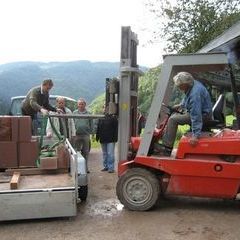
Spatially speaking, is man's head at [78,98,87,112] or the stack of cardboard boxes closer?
the stack of cardboard boxes

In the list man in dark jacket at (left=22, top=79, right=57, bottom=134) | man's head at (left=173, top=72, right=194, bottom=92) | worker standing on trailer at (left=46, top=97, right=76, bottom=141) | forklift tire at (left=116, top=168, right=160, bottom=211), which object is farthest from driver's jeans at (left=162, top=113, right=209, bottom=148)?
man in dark jacket at (left=22, top=79, right=57, bottom=134)

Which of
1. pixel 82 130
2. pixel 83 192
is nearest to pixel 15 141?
pixel 83 192

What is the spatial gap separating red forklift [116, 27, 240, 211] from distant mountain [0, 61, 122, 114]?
909 cm

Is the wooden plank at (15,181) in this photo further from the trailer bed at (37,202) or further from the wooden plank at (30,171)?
the wooden plank at (30,171)

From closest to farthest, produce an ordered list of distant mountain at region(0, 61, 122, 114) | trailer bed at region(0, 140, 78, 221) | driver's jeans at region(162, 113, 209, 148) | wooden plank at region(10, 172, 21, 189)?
trailer bed at region(0, 140, 78, 221) → wooden plank at region(10, 172, 21, 189) → driver's jeans at region(162, 113, 209, 148) → distant mountain at region(0, 61, 122, 114)

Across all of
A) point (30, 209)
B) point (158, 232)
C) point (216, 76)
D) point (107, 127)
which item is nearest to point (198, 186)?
point (158, 232)

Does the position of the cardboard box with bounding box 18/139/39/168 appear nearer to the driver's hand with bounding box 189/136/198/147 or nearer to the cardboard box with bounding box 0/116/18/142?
the cardboard box with bounding box 0/116/18/142

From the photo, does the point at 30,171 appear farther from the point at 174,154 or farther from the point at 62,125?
the point at 62,125

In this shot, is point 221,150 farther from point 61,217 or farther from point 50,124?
point 50,124

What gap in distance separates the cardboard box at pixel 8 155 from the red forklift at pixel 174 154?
4.85ft

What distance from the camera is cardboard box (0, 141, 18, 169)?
7281 mm

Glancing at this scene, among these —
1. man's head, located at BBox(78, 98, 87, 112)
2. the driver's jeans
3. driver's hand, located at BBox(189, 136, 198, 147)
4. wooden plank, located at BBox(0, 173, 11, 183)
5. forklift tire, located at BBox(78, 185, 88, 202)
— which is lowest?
forklift tire, located at BBox(78, 185, 88, 202)

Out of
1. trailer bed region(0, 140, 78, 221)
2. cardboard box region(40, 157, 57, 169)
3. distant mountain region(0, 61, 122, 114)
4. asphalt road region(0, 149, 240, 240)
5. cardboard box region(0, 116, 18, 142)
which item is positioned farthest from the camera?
distant mountain region(0, 61, 122, 114)

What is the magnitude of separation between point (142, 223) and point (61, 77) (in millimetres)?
18507
